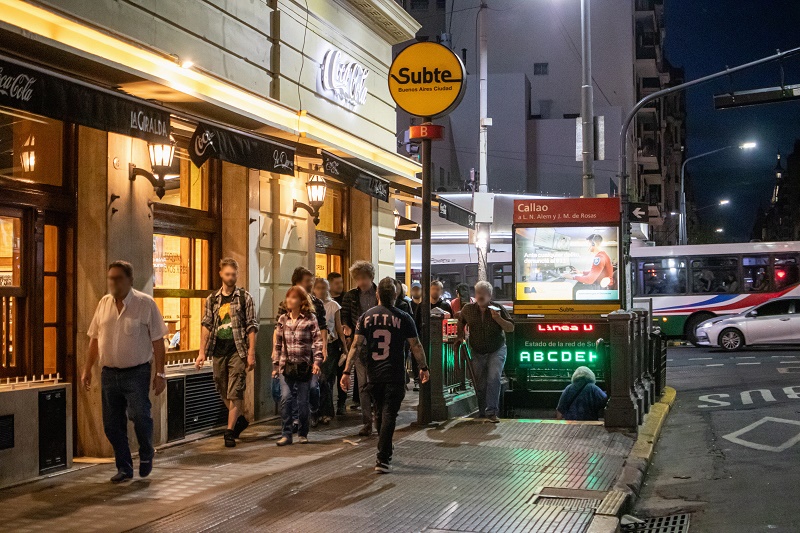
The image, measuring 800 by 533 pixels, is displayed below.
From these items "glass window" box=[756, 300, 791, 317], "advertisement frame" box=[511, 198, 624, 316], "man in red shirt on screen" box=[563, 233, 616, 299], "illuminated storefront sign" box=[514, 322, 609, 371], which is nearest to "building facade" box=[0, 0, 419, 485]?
"advertisement frame" box=[511, 198, 624, 316]

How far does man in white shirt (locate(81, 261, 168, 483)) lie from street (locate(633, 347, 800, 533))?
4.29 metres

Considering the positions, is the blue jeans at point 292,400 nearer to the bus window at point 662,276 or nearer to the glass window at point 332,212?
the glass window at point 332,212

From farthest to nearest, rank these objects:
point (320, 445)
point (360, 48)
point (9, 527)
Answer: point (360, 48), point (320, 445), point (9, 527)

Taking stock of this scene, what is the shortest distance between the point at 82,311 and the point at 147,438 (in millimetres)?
1622

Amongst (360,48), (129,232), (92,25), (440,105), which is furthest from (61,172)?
(360,48)

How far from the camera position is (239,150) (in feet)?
31.0

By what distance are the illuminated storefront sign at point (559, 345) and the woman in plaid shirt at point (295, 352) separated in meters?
5.30

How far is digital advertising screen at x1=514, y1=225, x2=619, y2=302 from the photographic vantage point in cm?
1460

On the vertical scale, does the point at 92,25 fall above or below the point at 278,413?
above

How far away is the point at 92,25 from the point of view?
26.5 feet

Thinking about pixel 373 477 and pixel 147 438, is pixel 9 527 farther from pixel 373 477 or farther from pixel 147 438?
pixel 373 477

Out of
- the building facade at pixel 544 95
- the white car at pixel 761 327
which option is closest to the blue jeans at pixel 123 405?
the white car at pixel 761 327

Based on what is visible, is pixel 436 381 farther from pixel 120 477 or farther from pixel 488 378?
pixel 120 477

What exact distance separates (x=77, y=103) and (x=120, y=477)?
10.2ft
